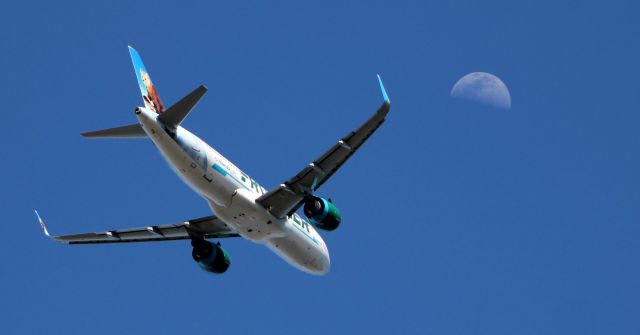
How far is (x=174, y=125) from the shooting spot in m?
49.3

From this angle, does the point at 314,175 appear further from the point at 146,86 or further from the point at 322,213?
the point at 146,86

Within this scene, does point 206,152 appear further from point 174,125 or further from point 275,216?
point 275,216

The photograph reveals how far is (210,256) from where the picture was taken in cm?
5928

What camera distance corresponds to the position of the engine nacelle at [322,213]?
54.1 metres

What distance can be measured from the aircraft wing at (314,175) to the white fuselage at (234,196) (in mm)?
628

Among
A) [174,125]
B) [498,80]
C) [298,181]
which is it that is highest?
[498,80]

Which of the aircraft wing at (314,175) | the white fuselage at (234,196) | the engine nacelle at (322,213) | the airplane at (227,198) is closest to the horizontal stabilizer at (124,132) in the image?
the airplane at (227,198)

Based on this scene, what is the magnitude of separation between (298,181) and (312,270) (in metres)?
7.10

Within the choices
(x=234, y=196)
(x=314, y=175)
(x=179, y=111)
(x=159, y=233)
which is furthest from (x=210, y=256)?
(x=179, y=111)

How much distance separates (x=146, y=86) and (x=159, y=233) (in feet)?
32.4

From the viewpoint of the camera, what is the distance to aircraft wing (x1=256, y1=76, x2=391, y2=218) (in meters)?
51.7

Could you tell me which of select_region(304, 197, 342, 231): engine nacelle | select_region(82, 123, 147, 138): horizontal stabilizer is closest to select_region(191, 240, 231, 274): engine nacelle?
select_region(304, 197, 342, 231): engine nacelle

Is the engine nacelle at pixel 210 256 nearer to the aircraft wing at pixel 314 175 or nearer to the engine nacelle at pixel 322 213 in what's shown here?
the aircraft wing at pixel 314 175

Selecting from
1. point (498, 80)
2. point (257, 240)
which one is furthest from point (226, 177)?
point (498, 80)
